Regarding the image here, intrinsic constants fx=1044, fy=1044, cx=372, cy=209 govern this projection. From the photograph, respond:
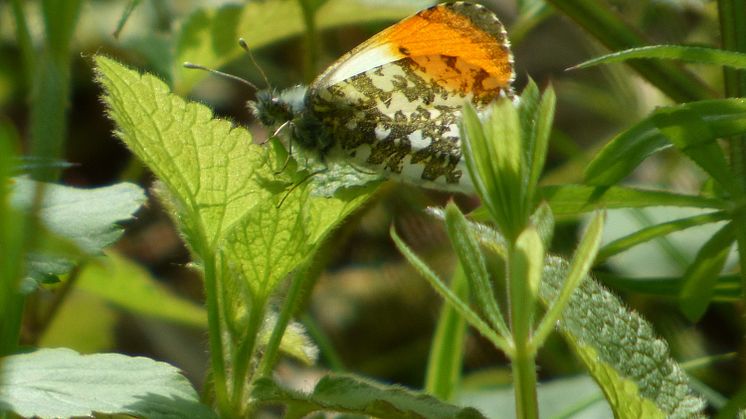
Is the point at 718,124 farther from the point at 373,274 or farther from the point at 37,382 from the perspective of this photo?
the point at 373,274

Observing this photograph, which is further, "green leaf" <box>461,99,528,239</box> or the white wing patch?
the white wing patch

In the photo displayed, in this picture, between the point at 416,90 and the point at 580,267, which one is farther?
the point at 416,90

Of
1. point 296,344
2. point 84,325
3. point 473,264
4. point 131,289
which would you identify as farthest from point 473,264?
point 84,325

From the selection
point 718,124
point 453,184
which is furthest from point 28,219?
point 453,184

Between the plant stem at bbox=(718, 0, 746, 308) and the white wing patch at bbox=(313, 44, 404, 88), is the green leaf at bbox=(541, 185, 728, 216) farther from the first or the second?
the white wing patch at bbox=(313, 44, 404, 88)

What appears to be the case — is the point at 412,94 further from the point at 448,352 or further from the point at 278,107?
the point at 448,352

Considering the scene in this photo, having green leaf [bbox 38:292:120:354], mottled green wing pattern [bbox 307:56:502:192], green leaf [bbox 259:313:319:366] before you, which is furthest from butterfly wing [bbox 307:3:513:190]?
green leaf [bbox 38:292:120:354]
